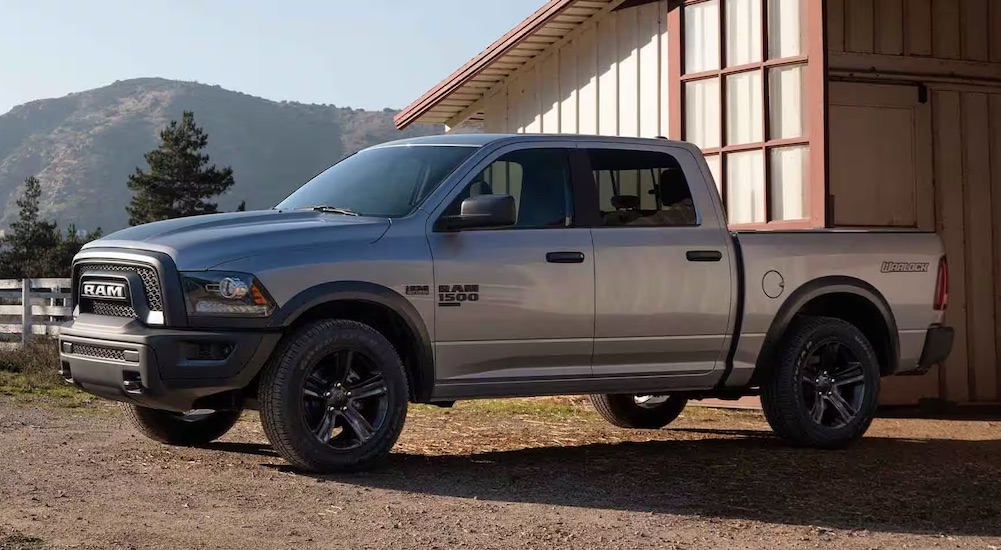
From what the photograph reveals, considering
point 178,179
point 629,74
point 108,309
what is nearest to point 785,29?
point 629,74

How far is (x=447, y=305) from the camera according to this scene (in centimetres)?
Answer: 790

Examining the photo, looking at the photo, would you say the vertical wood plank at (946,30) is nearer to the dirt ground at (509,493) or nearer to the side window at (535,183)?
the dirt ground at (509,493)

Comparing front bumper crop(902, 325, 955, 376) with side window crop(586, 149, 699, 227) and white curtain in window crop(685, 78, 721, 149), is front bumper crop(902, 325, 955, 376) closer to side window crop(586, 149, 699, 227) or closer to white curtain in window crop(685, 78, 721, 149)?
side window crop(586, 149, 699, 227)

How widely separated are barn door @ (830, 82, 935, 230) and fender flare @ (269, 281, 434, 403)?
5.34 meters

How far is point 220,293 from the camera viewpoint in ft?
24.0

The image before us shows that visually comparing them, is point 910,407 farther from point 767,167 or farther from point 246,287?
point 246,287

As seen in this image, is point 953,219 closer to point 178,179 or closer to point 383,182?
point 383,182

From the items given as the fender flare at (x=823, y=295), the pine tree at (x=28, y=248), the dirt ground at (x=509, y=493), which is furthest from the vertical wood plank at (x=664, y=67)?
the pine tree at (x=28, y=248)

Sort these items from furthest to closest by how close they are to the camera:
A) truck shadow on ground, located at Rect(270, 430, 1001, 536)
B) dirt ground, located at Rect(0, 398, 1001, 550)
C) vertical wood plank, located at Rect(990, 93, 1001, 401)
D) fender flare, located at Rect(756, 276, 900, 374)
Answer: vertical wood plank, located at Rect(990, 93, 1001, 401) → fender flare, located at Rect(756, 276, 900, 374) → truck shadow on ground, located at Rect(270, 430, 1001, 536) → dirt ground, located at Rect(0, 398, 1001, 550)

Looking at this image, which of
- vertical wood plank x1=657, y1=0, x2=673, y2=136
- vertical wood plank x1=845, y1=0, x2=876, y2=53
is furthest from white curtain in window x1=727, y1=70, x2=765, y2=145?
vertical wood plank x1=657, y1=0, x2=673, y2=136

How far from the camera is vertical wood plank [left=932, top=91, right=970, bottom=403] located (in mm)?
12734

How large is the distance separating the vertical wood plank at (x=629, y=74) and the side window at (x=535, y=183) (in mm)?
5351

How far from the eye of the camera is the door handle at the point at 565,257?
27.0ft

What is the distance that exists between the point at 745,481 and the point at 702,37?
5.55 meters
